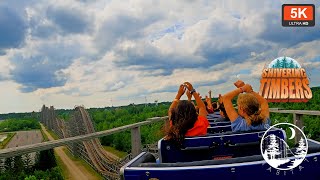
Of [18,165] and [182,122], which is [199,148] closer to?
[182,122]

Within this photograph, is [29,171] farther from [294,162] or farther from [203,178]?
[294,162]

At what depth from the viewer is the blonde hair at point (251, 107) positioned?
2.84 metres

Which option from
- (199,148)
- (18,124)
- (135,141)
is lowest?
(18,124)

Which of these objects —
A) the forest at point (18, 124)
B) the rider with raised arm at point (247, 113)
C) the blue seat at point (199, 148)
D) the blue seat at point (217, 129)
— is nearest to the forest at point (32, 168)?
the blue seat at point (199, 148)

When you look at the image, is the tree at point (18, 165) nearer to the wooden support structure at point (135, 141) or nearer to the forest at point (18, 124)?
the wooden support structure at point (135, 141)

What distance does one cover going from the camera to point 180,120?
273cm

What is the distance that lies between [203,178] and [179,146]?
42.6 inches

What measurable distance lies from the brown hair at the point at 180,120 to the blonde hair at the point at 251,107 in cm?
39

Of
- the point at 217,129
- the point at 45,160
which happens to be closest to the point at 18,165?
the point at 45,160

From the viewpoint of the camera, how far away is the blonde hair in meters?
2.84

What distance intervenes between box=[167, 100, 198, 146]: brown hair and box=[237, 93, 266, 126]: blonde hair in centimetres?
39

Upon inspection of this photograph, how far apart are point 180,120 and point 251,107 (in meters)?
0.56

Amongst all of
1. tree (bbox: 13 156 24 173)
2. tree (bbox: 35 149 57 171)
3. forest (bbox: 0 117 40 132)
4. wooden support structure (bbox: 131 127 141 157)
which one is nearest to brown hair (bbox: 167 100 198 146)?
tree (bbox: 35 149 57 171)

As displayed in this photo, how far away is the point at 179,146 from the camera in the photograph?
8.86 feet
